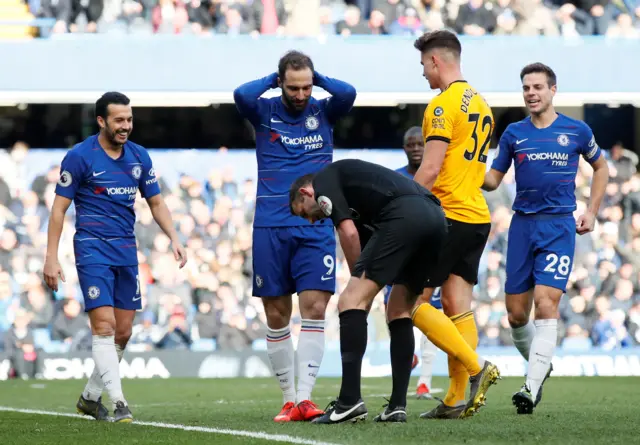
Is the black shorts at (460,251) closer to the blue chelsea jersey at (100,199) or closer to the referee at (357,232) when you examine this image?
the referee at (357,232)

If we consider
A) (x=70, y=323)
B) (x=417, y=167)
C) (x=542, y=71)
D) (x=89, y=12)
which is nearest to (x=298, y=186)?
(x=542, y=71)

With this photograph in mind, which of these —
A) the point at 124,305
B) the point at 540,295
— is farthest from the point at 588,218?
the point at 124,305

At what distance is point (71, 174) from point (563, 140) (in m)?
3.41

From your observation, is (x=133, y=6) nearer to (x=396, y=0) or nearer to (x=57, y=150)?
(x=57, y=150)

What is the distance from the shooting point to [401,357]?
733cm

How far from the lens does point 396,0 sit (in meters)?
19.1

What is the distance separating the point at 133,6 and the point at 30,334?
526 cm

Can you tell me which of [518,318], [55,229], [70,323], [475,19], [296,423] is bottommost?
[70,323]

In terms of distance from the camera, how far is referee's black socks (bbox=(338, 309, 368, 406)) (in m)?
7.07

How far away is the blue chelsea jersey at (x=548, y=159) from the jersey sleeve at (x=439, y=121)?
3.95ft

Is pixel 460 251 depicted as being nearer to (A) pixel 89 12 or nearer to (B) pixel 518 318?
(B) pixel 518 318

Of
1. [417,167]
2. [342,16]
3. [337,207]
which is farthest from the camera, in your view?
[342,16]

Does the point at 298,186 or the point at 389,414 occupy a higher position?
the point at 298,186

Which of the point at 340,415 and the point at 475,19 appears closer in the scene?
the point at 340,415
